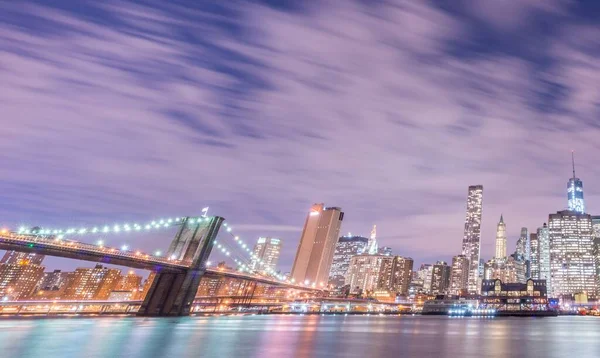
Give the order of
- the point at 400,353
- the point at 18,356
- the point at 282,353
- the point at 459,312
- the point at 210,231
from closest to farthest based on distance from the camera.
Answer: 1. the point at 18,356
2. the point at 282,353
3. the point at 400,353
4. the point at 210,231
5. the point at 459,312

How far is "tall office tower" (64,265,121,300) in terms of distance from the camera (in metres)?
174

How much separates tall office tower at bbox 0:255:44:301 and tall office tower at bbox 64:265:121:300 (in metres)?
14.4

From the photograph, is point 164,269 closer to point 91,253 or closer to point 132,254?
point 132,254

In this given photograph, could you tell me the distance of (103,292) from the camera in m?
178

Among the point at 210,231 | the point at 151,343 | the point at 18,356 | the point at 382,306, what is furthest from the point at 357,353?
the point at 382,306

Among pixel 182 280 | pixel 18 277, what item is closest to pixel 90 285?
pixel 18 277

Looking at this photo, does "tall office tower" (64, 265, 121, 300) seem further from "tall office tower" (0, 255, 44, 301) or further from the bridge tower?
the bridge tower

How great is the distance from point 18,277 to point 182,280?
446ft

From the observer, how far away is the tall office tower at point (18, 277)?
163m

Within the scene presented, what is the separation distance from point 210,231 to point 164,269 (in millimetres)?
12894

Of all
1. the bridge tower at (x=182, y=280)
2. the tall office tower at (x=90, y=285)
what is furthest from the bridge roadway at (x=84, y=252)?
the tall office tower at (x=90, y=285)

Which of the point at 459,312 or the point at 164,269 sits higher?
the point at 459,312

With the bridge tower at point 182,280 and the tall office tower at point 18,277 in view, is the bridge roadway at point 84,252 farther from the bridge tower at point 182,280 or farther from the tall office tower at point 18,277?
the tall office tower at point 18,277

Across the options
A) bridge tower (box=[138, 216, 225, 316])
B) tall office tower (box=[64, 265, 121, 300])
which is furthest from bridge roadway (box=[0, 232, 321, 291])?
tall office tower (box=[64, 265, 121, 300])
